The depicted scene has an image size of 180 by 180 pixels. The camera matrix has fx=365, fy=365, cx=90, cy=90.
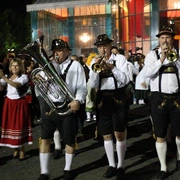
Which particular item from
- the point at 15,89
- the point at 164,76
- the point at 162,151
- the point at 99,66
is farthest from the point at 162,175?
the point at 15,89

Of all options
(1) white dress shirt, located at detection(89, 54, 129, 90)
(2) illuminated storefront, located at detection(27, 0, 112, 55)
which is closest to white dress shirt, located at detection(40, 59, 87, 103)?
(1) white dress shirt, located at detection(89, 54, 129, 90)

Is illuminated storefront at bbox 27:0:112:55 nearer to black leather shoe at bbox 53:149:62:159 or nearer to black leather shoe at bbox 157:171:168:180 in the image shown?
black leather shoe at bbox 53:149:62:159

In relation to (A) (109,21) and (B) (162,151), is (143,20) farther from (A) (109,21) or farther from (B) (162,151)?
(B) (162,151)

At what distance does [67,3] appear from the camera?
22.7m

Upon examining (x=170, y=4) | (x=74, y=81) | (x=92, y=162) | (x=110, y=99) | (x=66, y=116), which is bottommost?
(x=92, y=162)

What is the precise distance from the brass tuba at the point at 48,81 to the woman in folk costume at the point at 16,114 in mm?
1389

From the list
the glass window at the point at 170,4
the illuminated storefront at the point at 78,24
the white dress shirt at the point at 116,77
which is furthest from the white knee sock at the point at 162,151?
the illuminated storefront at the point at 78,24

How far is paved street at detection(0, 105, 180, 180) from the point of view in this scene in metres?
5.52

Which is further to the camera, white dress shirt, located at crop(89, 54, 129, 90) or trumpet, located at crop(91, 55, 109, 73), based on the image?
white dress shirt, located at crop(89, 54, 129, 90)

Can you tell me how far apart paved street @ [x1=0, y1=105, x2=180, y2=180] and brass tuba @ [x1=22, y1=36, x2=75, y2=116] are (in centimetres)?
115

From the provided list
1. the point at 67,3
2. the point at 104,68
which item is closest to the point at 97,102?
the point at 104,68

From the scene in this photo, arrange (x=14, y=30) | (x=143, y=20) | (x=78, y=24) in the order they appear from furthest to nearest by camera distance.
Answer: (x=14, y=30) < (x=78, y=24) < (x=143, y=20)

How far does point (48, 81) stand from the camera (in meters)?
5.05

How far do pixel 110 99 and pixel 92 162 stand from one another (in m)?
1.46
